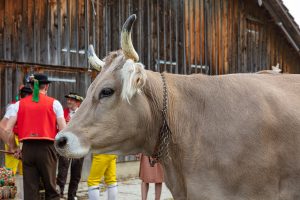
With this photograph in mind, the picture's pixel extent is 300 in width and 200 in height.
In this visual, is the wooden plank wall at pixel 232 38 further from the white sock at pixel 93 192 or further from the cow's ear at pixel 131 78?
the cow's ear at pixel 131 78

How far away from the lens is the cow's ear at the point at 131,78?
11.7 ft

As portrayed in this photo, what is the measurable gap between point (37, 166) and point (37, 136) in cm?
46

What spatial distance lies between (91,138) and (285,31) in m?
14.6

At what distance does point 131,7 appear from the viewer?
12547 mm

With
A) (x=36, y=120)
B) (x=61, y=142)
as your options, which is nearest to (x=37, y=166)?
(x=36, y=120)

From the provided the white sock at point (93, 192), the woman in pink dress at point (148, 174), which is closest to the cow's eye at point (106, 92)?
the white sock at point (93, 192)

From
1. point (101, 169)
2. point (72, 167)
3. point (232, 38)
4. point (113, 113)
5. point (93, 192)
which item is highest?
point (232, 38)

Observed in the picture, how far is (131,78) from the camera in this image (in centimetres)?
356

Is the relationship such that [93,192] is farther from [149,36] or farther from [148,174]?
[149,36]

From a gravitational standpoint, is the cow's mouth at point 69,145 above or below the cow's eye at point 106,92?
below

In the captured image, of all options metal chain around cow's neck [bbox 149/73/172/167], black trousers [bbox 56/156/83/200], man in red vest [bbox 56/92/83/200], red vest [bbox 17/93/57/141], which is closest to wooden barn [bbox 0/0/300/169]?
man in red vest [bbox 56/92/83/200]

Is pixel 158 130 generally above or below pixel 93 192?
above

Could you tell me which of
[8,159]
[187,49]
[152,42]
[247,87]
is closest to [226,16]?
[187,49]

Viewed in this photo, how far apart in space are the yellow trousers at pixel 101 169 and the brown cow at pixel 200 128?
3146 mm
